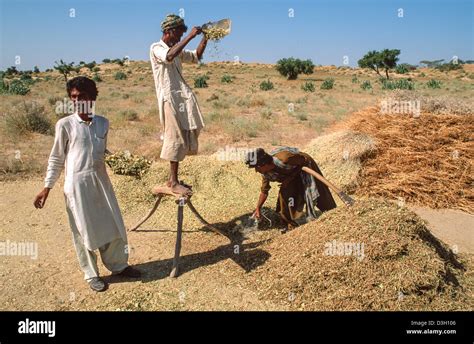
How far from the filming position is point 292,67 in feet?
96.9

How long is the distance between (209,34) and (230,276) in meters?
2.02

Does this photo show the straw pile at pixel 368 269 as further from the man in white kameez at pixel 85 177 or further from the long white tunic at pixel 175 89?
the long white tunic at pixel 175 89

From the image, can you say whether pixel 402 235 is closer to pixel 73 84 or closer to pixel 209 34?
pixel 209 34

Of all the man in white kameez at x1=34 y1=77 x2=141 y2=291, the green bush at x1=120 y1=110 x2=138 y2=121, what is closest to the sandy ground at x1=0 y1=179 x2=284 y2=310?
the man in white kameez at x1=34 y1=77 x2=141 y2=291

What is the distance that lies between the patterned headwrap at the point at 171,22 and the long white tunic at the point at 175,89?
12 cm

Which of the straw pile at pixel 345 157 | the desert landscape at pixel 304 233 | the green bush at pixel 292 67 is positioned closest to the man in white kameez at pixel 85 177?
the desert landscape at pixel 304 233

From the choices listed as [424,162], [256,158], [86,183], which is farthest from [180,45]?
[424,162]

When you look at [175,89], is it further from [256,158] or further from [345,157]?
[345,157]

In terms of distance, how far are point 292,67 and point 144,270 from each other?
27855 mm

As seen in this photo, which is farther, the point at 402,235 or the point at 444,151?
the point at 444,151

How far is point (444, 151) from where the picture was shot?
5289 mm

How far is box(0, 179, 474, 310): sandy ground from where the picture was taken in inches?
119

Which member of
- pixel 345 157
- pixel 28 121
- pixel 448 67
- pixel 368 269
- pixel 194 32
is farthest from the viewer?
pixel 448 67
